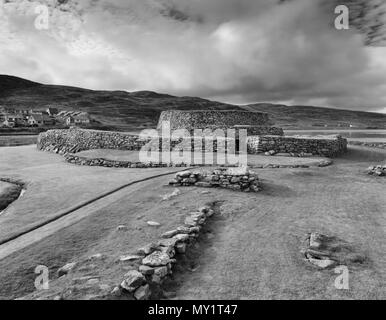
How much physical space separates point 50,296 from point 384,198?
13.5 m

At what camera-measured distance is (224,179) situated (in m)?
14.0

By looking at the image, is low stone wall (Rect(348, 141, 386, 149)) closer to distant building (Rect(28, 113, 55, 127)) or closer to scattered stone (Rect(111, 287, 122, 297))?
scattered stone (Rect(111, 287, 122, 297))

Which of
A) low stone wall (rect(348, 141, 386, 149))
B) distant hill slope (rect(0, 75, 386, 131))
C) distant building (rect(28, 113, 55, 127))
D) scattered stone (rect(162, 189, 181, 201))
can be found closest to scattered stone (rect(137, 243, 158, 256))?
scattered stone (rect(162, 189, 181, 201))

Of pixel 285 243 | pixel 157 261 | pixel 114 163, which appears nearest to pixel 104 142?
pixel 114 163

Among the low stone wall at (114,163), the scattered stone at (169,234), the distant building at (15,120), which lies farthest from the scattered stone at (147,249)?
the distant building at (15,120)

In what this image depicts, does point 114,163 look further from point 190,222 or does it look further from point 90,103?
point 90,103

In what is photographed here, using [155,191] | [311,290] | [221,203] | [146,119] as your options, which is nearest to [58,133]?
[155,191]

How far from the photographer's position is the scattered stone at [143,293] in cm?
538

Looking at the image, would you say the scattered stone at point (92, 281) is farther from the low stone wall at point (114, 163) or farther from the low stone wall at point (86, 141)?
the low stone wall at point (86, 141)

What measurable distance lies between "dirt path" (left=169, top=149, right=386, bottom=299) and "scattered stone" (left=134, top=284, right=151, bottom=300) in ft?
2.13

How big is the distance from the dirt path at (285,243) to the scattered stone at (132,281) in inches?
32.0

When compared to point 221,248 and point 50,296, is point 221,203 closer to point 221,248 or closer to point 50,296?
point 221,248

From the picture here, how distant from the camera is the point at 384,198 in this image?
41.9 feet

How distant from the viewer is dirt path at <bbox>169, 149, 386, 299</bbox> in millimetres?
5969
